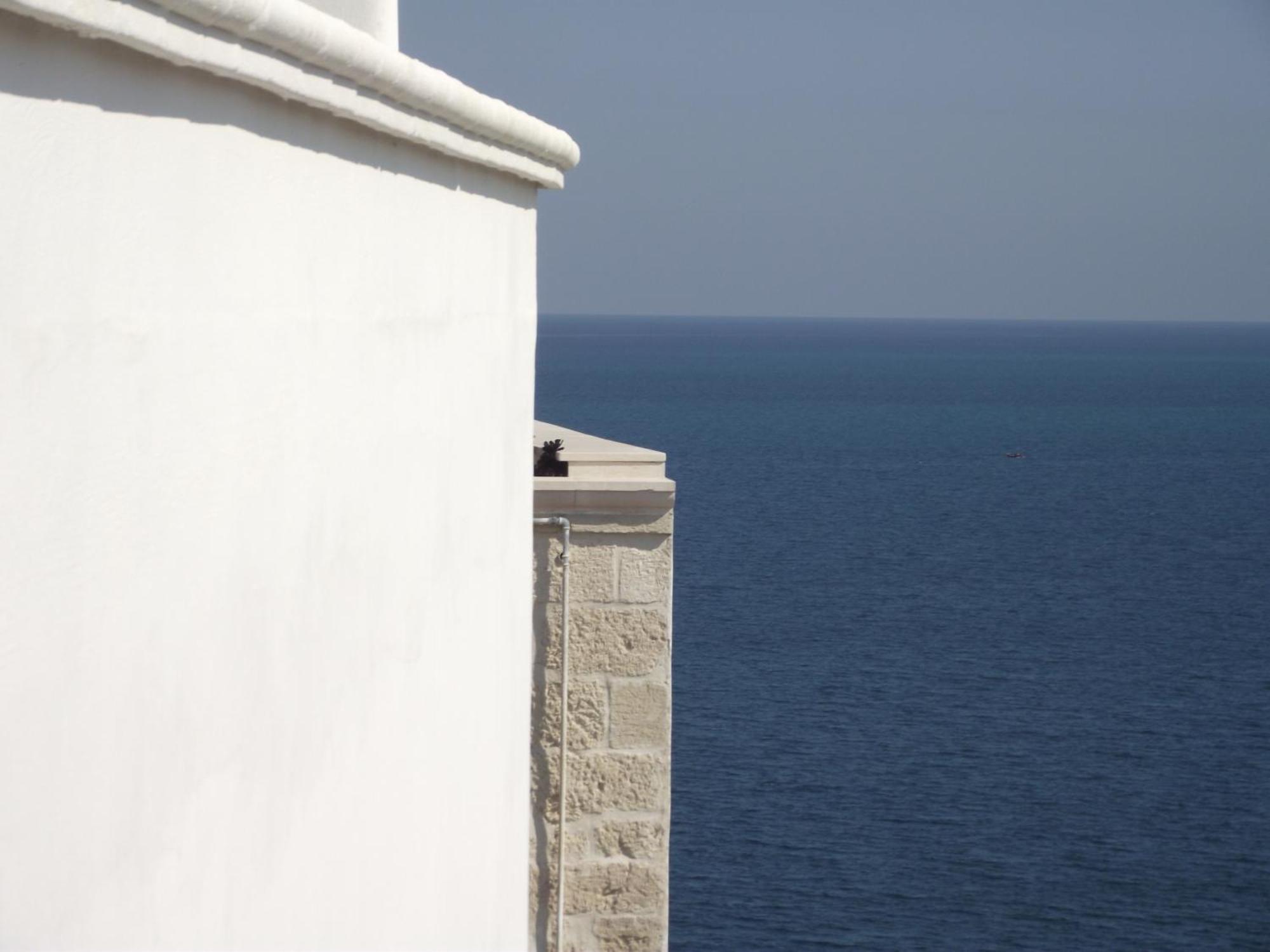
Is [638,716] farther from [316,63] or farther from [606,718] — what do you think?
[316,63]

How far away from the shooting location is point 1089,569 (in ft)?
190

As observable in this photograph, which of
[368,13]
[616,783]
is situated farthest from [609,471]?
[368,13]

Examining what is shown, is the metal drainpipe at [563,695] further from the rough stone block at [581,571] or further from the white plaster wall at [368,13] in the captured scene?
the white plaster wall at [368,13]

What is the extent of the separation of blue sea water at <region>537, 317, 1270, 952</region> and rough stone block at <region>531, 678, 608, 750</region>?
68.1ft

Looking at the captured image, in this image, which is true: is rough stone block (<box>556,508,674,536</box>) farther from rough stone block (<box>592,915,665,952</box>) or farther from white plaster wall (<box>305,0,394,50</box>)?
white plaster wall (<box>305,0,394,50</box>)

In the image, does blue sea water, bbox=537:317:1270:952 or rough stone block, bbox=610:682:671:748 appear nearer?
rough stone block, bbox=610:682:671:748

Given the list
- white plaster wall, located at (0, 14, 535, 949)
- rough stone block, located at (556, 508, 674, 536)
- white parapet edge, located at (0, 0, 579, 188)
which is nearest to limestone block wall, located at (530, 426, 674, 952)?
rough stone block, located at (556, 508, 674, 536)

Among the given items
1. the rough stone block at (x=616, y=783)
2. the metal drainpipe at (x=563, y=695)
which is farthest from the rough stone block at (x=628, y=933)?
the rough stone block at (x=616, y=783)

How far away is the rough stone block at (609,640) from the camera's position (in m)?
6.92

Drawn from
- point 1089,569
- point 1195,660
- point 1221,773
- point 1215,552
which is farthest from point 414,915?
point 1215,552

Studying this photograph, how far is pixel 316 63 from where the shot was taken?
2.86 metres

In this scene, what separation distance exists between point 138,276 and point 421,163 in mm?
1420

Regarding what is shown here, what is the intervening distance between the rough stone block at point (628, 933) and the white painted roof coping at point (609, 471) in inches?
75.1

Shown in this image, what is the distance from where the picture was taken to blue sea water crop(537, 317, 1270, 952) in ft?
96.8
